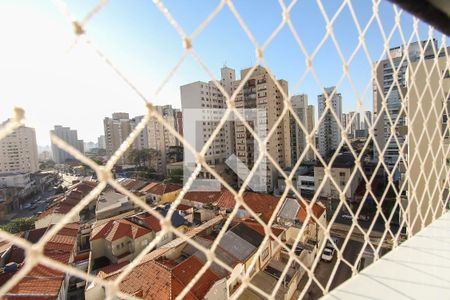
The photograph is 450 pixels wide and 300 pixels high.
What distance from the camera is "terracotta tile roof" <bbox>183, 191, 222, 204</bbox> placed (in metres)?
6.59

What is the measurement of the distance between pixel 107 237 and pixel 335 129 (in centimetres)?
1302

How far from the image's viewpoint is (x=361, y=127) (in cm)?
→ 2234

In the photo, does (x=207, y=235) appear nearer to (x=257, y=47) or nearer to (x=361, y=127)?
(x=257, y=47)

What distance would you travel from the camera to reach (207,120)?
10352mm

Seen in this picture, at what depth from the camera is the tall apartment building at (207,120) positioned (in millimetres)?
9913

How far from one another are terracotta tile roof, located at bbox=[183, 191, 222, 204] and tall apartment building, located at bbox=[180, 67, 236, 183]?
7.69 ft

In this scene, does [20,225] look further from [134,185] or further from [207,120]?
[207,120]

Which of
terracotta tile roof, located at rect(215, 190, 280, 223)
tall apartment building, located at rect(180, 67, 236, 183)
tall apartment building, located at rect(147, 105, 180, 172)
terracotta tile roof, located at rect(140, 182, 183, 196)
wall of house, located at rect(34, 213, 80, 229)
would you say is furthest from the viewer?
tall apartment building, located at rect(147, 105, 180, 172)

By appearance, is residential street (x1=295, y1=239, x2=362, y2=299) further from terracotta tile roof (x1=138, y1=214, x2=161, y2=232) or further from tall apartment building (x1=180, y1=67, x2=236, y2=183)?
tall apartment building (x1=180, y1=67, x2=236, y2=183)

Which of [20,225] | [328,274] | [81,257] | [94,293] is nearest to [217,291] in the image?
[94,293]

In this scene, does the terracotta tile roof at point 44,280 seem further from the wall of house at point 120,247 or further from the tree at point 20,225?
the tree at point 20,225

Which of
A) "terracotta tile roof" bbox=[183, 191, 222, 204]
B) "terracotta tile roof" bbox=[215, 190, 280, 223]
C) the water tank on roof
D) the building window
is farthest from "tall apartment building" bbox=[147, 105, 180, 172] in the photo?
the building window

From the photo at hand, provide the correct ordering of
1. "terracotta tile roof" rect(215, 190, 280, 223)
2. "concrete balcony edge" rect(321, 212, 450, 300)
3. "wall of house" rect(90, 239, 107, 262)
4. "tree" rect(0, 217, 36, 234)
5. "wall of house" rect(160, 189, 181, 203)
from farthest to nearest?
"wall of house" rect(160, 189, 181, 203), "tree" rect(0, 217, 36, 234), "terracotta tile roof" rect(215, 190, 280, 223), "wall of house" rect(90, 239, 107, 262), "concrete balcony edge" rect(321, 212, 450, 300)

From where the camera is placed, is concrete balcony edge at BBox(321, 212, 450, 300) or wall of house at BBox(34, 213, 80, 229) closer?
concrete balcony edge at BBox(321, 212, 450, 300)
